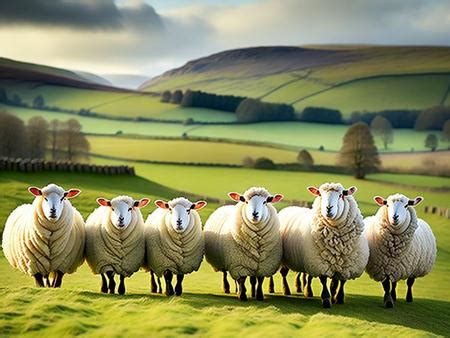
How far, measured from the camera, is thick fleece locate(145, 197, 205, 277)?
1505cm

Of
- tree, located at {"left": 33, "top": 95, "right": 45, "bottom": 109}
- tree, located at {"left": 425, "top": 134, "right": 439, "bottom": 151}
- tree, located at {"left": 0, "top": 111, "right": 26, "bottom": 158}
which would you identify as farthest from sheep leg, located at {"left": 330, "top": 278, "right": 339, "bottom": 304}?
tree, located at {"left": 33, "top": 95, "right": 45, "bottom": 109}

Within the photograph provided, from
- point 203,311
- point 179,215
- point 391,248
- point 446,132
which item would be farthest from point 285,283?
point 446,132

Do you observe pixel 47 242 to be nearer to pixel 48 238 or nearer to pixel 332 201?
pixel 48 238

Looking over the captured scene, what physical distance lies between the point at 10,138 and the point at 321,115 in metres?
32.2

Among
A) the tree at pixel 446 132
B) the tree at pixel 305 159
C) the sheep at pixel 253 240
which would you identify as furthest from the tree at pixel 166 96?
the sheep at pixel 253 240

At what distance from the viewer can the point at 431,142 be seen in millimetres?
62188

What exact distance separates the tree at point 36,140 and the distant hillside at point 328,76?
95.5 ft

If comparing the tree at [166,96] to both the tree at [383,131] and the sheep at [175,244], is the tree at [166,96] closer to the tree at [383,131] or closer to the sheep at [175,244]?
the tree at [383,131]

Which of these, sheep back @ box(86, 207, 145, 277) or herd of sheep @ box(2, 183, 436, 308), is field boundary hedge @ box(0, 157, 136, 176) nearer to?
herd of sheep @ box(2, 183, 436, 308)

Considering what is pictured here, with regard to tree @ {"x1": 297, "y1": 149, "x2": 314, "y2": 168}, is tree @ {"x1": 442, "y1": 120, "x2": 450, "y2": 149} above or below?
above

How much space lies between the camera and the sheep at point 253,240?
14906 mm

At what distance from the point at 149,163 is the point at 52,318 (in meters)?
41.6

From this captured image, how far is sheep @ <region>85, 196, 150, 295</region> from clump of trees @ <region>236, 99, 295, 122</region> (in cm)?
5257

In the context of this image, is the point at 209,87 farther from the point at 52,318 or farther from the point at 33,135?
the point at 52,318
